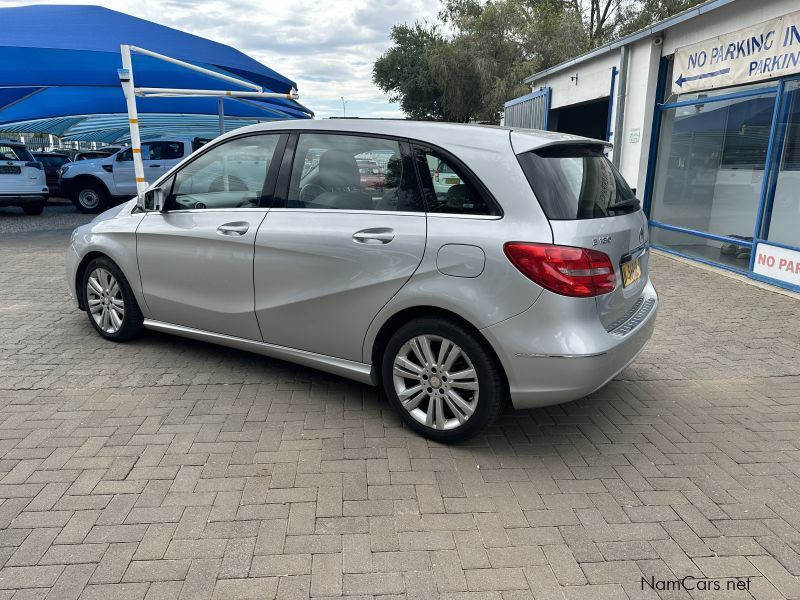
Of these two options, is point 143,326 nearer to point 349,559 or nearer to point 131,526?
point 131,526

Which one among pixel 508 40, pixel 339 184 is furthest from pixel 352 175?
pixel 508 40

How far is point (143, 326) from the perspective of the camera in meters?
4.90

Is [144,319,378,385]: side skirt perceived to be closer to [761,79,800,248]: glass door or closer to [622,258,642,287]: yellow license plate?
[622,258,642,287]: yellow license plate

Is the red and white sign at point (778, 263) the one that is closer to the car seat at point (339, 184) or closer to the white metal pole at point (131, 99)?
the car seat at point (339, 184)

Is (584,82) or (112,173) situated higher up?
(584,82)

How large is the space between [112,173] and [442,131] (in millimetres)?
14783

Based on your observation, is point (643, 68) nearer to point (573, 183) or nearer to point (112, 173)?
point (573, 183)

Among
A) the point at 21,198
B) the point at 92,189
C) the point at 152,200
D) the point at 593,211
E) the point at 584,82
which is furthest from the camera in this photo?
the point at 92,189

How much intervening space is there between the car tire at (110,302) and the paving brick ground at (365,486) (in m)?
0.29

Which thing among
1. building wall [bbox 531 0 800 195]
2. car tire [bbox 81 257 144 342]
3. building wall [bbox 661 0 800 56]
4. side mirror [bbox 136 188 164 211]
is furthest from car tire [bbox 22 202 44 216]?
building wall [bbox 661 0 800 56]

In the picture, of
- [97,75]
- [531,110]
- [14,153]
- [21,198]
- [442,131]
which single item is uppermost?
[97,75]

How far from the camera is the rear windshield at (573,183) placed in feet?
9.95

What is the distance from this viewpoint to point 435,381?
129 inches

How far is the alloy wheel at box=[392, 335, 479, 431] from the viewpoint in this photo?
319 centimetres
